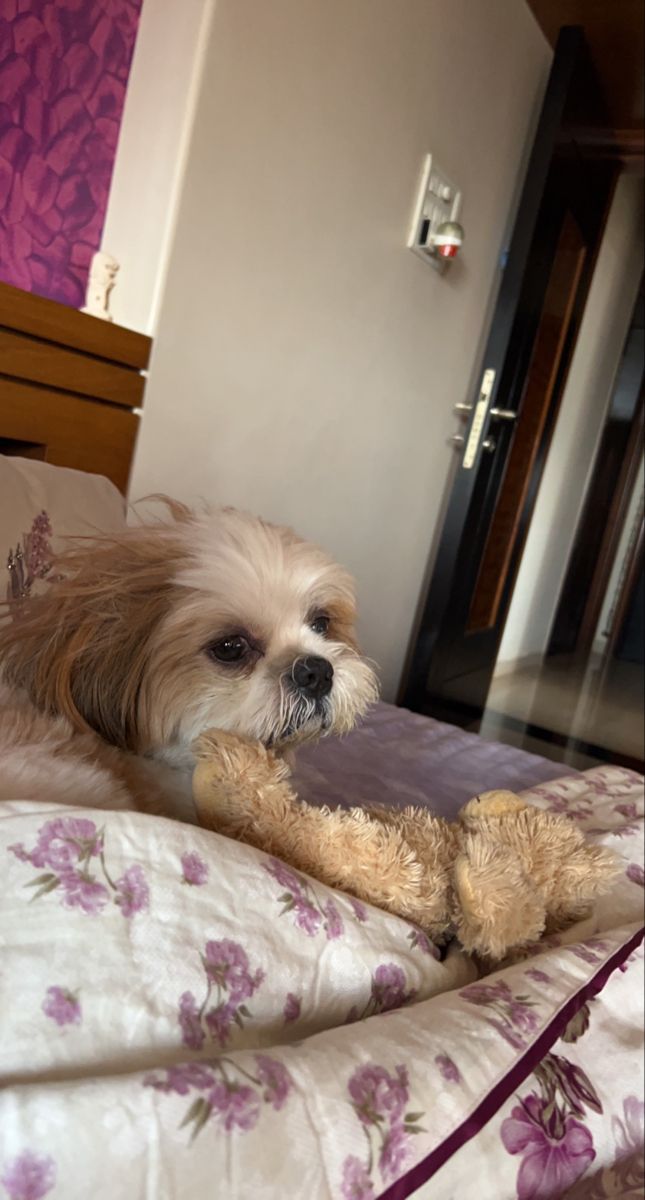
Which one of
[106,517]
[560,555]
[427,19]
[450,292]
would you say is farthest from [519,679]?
[106,517]

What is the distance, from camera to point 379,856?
707 millimetres

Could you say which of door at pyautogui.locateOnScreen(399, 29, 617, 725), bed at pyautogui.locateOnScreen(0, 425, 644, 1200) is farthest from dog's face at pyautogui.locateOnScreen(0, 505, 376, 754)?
door at pyautogui.locateOnScreen(399, 29, 617, 725)

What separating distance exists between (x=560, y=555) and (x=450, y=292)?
277 cm

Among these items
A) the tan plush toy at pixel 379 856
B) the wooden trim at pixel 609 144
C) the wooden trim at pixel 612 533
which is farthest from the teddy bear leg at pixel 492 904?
the wooden trim at pixel 612 533

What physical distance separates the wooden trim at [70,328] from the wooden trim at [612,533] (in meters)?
4.47

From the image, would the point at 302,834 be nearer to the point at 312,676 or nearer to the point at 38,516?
the point at 312,676

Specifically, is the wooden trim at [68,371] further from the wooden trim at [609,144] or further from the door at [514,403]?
the wooden trim at [609,144]

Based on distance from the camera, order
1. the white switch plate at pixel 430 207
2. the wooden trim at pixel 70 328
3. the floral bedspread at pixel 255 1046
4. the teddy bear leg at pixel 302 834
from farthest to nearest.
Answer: the white switch plate at pixel 430 207 < the wooden trim at pixel 70 328 < the teddy bear leg at pixel 302 834 < the floral bedspread at pixel 255 1046

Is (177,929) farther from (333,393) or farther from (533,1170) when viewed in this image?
(333,393)

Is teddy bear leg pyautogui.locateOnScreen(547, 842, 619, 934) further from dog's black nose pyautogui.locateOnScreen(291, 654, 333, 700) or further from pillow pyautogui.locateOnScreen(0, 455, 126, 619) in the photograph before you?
pillow pyautogui.locateOnScreen(0, 455, 126, 619)

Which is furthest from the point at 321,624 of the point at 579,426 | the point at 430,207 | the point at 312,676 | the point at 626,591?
the point at 626,591

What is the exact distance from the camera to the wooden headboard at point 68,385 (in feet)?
4.38

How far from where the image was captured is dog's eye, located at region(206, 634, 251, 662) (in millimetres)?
950

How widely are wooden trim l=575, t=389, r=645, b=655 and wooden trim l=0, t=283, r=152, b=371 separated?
14.7 feet
